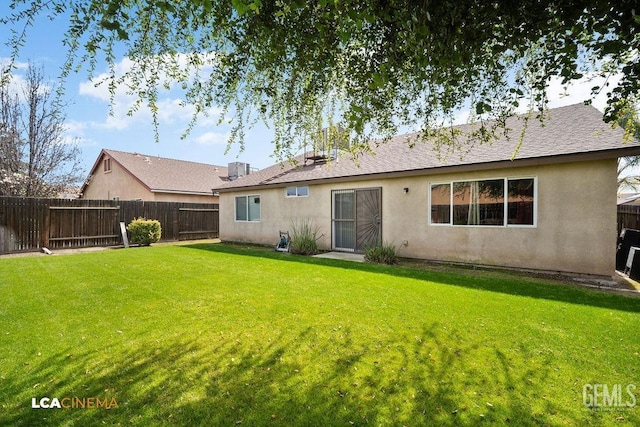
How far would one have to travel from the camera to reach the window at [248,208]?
584 inches

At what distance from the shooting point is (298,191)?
1305 centimetres

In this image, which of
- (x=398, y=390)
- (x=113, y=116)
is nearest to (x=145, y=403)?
(x=398, y=390)

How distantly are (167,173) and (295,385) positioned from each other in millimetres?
22048

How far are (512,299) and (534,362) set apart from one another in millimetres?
2490

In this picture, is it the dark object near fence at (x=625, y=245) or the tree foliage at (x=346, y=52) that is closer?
the tree foliage at (x=346, y=52)

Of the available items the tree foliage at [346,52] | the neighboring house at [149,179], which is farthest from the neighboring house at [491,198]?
the neighboring house at [149,179]

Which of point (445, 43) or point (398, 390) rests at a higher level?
point (445, 43)

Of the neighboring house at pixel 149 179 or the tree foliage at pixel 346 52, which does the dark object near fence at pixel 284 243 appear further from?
the neighboring house at pixel 149 179

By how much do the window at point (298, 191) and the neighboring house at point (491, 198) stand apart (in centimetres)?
4

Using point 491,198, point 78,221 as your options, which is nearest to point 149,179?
point 78,221

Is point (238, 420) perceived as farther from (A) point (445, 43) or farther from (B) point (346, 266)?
(B) point (346, 266)

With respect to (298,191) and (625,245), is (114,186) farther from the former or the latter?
(625,245)

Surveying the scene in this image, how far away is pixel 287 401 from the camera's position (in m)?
2.68

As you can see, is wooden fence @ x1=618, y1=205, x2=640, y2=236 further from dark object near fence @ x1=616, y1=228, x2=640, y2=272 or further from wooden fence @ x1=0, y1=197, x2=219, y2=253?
wooden fence @ x1=0, y1=197, x2=219, y2=253
